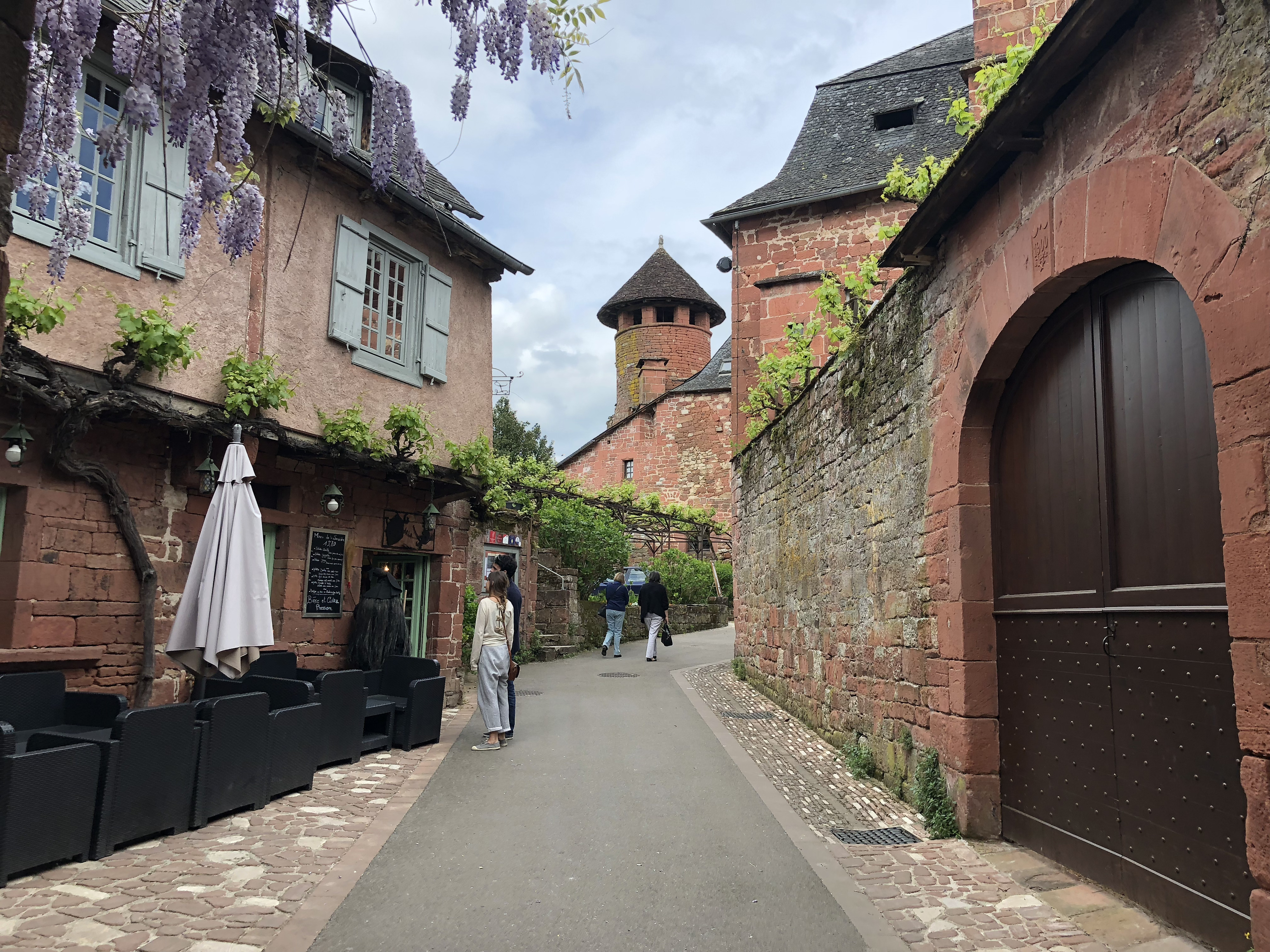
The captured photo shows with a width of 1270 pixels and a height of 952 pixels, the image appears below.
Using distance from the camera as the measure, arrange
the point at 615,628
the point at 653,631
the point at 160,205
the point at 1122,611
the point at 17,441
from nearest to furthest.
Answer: the point at 1122,611, the point at 17,441, the point at 160,205, the point at 653,631, the point at 615,628

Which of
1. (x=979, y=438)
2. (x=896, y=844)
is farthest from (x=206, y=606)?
(x=979, y=438)

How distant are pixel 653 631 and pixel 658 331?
21.7 m

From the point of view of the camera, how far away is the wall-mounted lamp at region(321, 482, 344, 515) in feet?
30.5

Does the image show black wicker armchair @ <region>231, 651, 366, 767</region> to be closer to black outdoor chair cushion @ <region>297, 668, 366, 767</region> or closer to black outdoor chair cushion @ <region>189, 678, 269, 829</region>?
black outdoor chair cushion @ <region>297, 668, 366, 767</region>

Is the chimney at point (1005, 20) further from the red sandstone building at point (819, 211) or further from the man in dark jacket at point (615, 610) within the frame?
the man in dark jacket at point (615, 610)

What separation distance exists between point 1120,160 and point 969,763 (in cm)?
317

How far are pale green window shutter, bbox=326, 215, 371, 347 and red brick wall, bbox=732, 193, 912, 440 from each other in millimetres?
7060

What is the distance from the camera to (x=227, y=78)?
353 cm

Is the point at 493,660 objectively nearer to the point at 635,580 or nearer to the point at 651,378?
the point at 635,580

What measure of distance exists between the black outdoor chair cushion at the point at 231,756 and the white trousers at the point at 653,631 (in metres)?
10.2

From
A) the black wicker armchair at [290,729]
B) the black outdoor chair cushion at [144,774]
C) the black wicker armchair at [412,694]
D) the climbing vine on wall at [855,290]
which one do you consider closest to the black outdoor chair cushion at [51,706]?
the black outdoor chair cushion at [144,774]

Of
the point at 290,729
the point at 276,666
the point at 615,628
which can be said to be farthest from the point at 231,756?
the point at 615,628

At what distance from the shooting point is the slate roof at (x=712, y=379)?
3234 cm

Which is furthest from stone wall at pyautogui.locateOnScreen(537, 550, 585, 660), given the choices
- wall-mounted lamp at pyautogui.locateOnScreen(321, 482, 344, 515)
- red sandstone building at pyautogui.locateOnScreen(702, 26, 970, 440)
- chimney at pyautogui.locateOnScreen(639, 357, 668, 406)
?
chimney at pyautogui.locateOnScreen(639, 357, 668, 406)
